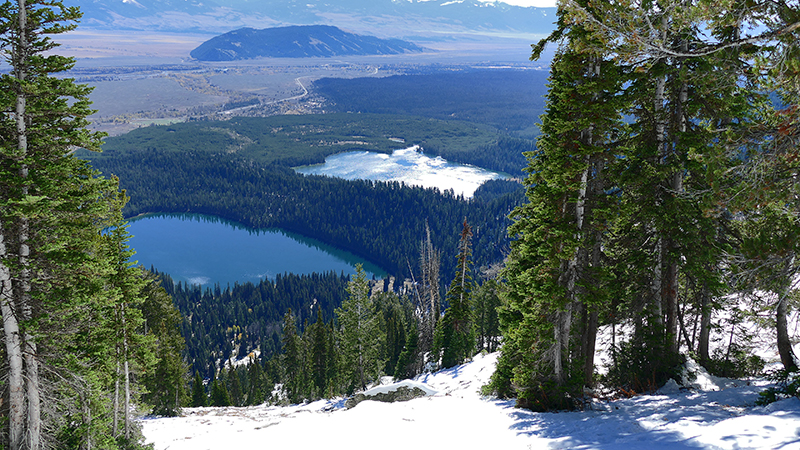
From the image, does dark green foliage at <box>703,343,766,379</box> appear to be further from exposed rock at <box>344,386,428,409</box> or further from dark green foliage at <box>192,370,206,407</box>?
dark green foliage at <box>192,370,206,407</box>

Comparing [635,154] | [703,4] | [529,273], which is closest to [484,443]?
[529,273]

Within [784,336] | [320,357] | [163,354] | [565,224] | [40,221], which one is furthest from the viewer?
[320,357]

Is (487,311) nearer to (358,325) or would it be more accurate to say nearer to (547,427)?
(358,325)

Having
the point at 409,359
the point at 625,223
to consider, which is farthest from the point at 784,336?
the point at 409,359

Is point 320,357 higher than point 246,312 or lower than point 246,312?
higher

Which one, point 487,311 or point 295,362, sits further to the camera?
point 295,362

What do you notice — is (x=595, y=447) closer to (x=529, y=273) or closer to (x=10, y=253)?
(x=529, y=273)
